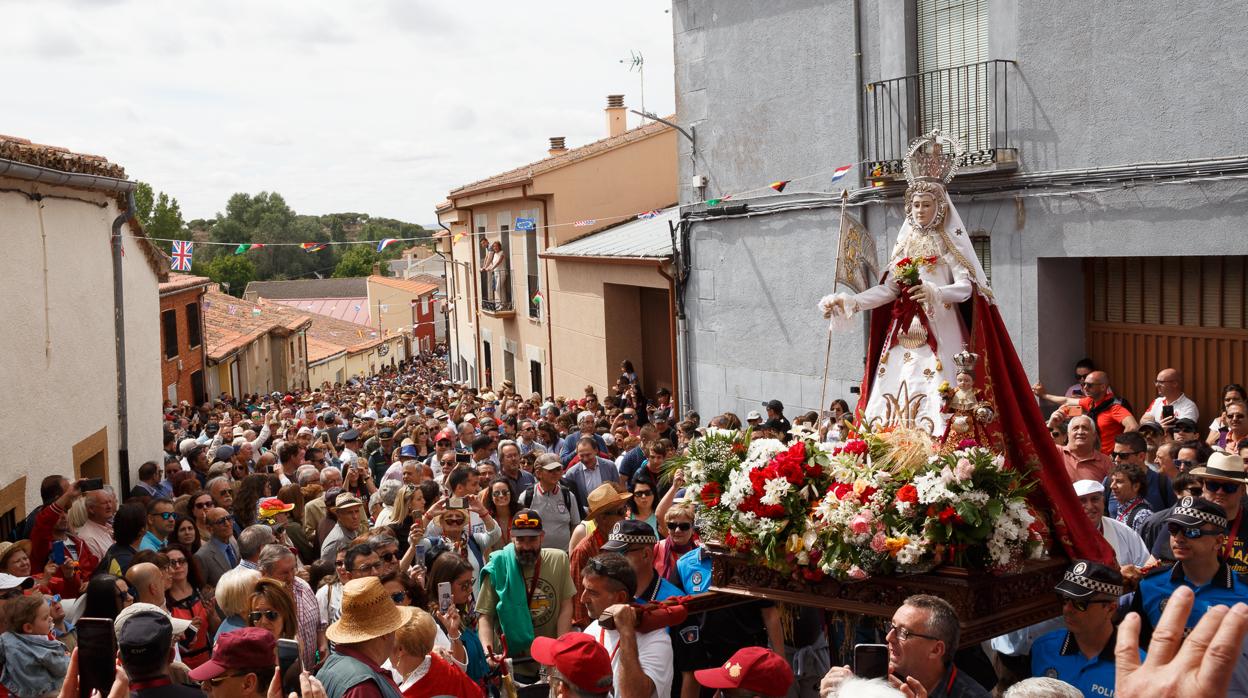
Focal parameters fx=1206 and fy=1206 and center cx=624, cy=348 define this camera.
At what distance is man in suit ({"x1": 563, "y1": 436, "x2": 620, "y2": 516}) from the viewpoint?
9.39 metres

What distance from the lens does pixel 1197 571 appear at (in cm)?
486

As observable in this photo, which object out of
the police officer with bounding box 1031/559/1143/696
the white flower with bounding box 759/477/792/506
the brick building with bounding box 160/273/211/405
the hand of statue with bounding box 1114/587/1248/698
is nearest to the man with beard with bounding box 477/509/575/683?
the white flower with bounding box 759/477/792/506

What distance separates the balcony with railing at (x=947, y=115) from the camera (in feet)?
35.2

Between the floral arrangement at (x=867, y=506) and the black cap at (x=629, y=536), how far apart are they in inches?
10.6

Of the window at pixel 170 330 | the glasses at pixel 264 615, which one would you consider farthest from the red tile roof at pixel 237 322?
the glasses at pixel 264 615

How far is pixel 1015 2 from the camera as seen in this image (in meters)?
10.5

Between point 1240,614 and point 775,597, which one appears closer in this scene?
point 1240,614

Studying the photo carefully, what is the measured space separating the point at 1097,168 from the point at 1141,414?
2.26 m

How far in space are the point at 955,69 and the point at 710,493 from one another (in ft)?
23.4

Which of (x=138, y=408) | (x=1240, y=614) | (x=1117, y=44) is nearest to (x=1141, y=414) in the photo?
(x=1117, y=44)

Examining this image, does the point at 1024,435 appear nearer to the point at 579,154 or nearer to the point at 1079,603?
the point at 1079,603

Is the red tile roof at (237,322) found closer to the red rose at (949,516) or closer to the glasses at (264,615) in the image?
the glasses at (264,615)

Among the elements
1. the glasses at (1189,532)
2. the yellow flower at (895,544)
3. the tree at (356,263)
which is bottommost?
the glasses at (1189,532)

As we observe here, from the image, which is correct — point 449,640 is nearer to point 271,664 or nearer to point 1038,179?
point 271,664
